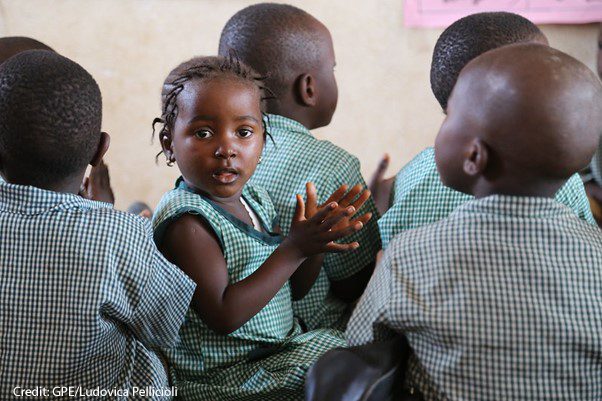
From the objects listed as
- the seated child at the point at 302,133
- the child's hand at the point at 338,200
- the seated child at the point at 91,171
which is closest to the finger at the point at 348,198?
the child's hand at the point at 338,200

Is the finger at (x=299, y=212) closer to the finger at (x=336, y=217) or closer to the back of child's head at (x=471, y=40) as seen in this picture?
the finger at (x=336, y=217)

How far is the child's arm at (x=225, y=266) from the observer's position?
1160 millimetres

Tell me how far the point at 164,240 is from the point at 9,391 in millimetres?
301

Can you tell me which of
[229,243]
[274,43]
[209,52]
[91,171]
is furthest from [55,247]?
[209,52]

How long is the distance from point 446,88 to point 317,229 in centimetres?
42

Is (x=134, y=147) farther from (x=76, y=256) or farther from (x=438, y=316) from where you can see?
(x=438, y=316)

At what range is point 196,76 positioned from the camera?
4.16 feet

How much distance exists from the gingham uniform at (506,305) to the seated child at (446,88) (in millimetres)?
374

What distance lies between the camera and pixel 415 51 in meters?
2.23

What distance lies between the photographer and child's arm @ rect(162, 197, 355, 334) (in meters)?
1.16

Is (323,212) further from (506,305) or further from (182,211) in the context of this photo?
(506,305)

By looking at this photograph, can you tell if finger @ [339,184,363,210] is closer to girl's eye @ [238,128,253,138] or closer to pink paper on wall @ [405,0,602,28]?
girl's eye @ [238,128,253,138]

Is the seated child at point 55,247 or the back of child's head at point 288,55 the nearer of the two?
the seated child at point 55,247

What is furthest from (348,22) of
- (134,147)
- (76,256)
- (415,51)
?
(76,256)
